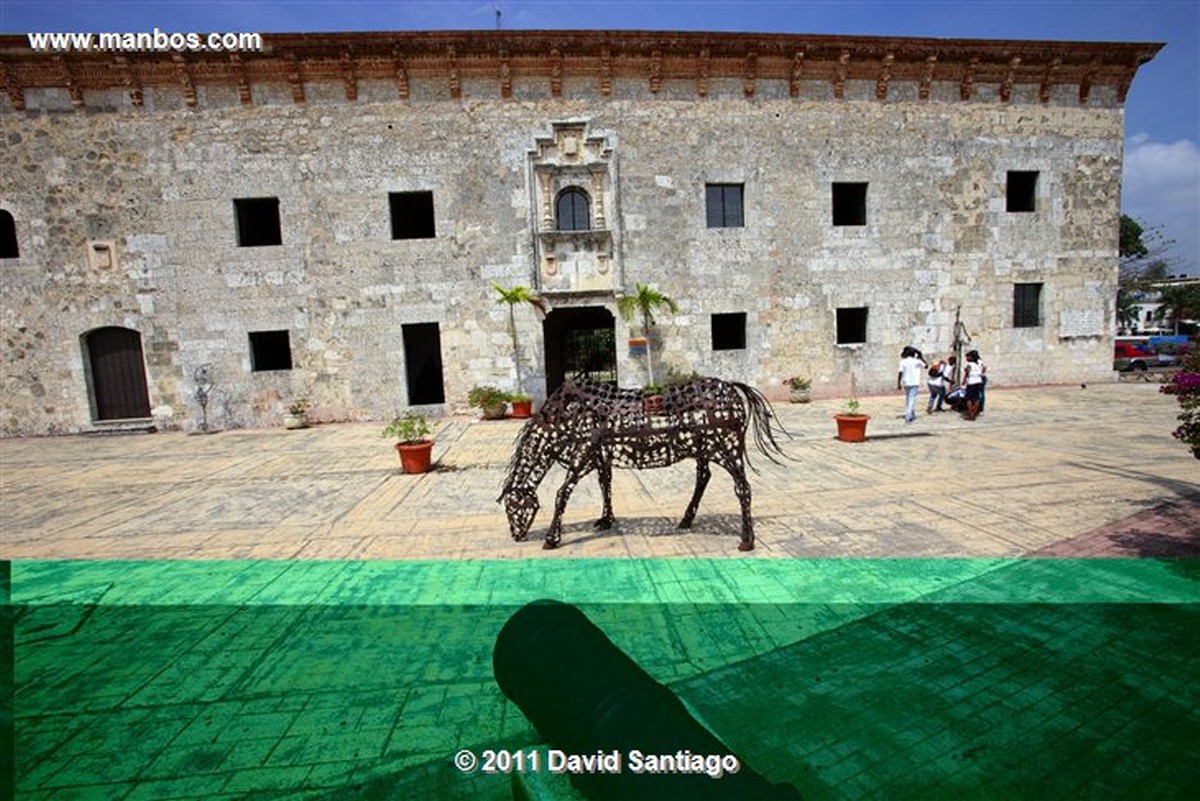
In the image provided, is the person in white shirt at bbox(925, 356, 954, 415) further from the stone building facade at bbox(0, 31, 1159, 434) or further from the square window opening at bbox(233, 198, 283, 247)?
the square window opening at bbox(233, 198, 283, 247)

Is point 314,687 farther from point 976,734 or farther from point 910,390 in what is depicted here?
point 910,390

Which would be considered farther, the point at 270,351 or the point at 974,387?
the point at 270,351

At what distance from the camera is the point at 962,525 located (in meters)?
5.79

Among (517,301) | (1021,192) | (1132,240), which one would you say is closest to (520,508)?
(517,301)

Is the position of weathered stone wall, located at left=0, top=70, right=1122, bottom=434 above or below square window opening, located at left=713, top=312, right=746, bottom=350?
above

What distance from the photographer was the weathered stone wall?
45.6 ft

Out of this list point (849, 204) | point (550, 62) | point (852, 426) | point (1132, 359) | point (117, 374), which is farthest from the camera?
point (1132, 359)

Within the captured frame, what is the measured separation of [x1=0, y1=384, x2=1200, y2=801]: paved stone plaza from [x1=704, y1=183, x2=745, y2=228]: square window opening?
9012 mm

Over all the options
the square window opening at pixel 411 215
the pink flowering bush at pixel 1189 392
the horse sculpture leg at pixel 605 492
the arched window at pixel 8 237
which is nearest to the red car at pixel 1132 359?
the pink flowering bush at pixel 1189 392

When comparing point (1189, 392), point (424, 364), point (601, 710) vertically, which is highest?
point (424, 364)

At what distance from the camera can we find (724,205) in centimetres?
1513

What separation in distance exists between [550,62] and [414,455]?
10.7 meters

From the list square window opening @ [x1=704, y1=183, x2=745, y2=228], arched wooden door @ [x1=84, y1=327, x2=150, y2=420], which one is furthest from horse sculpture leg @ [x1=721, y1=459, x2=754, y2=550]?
arched wooden door @ [x1=84, y1=327, x2=150, y2=420]

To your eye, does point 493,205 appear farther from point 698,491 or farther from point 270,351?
point 698,491
